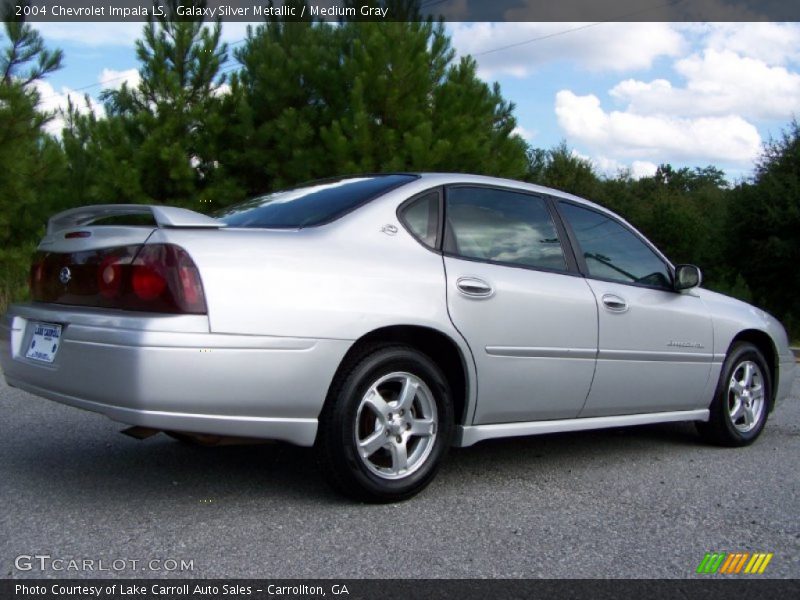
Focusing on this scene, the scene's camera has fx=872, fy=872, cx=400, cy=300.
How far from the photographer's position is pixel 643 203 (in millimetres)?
A: 38781

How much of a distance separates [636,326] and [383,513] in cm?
194

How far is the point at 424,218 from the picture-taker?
416 cm

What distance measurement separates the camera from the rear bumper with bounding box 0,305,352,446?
3273 millimetres

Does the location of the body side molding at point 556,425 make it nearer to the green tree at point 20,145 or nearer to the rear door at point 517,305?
the rear door at point 517,305

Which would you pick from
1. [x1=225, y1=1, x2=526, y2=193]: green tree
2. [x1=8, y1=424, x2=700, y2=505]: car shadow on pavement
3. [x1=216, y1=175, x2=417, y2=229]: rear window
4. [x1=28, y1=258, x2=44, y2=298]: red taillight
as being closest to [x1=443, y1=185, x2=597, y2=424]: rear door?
[x1=216, y1=175, x2=417, y2=229]: rear window

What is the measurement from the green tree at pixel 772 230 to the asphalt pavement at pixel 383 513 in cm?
1498

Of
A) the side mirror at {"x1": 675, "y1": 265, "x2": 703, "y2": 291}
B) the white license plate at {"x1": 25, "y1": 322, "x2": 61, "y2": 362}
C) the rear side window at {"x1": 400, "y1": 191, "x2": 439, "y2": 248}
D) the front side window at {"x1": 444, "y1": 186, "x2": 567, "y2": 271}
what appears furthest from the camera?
the side mirror at {"x1": 675, "y1": 265, "x2": 703, "y2": 291}

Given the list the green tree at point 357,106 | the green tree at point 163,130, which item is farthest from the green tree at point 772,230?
the green tree at point 163,130

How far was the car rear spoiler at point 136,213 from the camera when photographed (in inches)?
139

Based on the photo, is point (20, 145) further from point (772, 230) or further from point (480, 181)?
point (772, 230)

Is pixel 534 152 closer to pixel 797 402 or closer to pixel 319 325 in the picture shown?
pixel 797 402

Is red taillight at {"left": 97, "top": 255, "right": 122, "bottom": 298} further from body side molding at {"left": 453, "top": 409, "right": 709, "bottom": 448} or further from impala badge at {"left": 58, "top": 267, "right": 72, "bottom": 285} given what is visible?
body side molding at {"left": 453, "top": 409, "right": 709, "bottom": 448}

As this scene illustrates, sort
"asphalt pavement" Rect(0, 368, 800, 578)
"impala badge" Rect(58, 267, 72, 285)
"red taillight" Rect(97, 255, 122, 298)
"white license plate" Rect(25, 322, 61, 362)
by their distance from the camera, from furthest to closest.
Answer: "impala badge" Rect(58, 267, 72, 285)
"white license plate" Rect(25, 322, 61, 362)
"red taillight" Rect(97, 255, 122, 298)
"asphalt pavement" Rect(0, 368, 800, 578)

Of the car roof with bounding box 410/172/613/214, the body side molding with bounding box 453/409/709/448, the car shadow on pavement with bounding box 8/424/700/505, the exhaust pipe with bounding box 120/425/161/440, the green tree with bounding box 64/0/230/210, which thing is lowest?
the car shadow on pavement with bounding box 8/424/700/505
